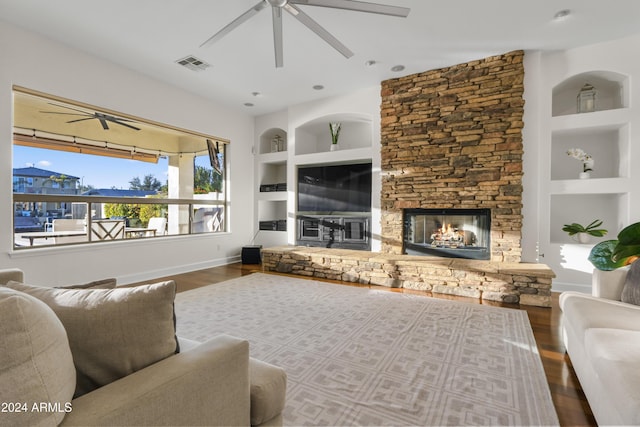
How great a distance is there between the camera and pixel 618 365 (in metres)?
1.21

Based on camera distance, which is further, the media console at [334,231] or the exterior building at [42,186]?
the media console at [334,231]

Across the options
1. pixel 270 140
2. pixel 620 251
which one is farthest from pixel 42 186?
pixel 620 251

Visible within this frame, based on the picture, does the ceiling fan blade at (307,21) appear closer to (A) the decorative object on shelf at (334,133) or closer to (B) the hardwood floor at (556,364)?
(A) the decorative object on shelf at (334,133)

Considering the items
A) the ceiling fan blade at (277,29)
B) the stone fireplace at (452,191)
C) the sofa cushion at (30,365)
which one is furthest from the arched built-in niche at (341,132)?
the sofa cushion at (30,365)

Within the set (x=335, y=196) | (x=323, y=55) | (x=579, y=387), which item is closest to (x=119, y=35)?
(x=323, y=55)

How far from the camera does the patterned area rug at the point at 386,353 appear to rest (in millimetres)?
1550

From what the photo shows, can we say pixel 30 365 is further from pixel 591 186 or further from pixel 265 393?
pixel 591 186

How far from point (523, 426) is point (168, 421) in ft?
5.12

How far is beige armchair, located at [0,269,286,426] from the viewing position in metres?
0.60

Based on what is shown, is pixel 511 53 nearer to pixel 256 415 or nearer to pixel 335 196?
pixel 335 196

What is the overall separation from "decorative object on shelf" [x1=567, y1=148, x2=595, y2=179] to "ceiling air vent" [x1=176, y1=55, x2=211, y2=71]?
186 inches

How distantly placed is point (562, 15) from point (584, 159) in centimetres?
169

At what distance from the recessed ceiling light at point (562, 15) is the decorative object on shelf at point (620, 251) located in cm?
230

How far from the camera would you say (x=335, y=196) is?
5.23 m
